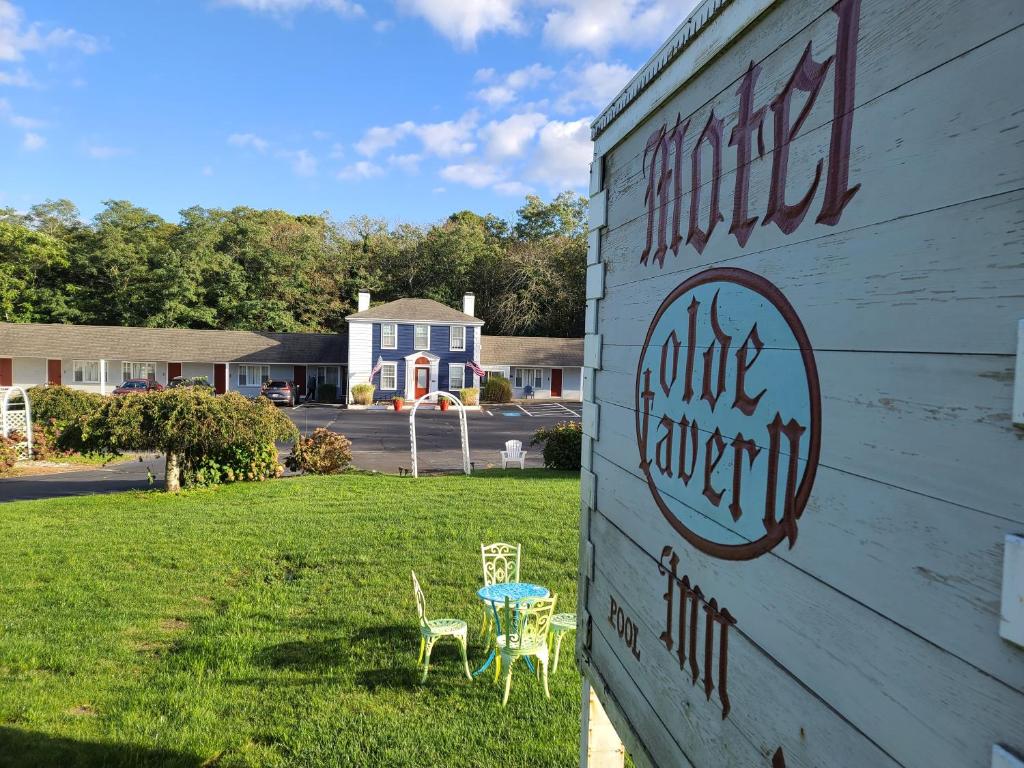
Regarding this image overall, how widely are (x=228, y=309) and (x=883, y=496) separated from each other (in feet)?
167

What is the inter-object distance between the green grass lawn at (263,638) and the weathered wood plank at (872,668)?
4.18 meters

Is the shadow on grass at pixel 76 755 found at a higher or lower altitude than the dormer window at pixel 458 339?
lower

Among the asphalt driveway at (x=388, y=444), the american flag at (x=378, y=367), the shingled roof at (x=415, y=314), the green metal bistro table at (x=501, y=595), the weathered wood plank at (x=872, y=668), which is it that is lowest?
the asphalt driveway at (x=388, y=444)

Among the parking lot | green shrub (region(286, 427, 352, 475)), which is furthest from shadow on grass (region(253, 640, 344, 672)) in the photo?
the parking lot

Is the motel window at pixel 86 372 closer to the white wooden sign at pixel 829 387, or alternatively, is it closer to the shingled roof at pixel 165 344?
the shingled roof at pixel 165 344

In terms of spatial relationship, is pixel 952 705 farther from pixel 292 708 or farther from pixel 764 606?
pixel 292 708

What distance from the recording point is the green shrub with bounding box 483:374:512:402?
1597 inches

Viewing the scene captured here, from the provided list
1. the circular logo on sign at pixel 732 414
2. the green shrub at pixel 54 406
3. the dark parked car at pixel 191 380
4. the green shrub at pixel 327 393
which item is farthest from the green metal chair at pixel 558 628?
the dark parked car at pixel 191 380

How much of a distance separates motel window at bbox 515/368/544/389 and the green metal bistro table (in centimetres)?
3600

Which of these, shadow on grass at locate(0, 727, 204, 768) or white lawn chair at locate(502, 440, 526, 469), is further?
white lawn chair at locate(502, 440, 526, 469)

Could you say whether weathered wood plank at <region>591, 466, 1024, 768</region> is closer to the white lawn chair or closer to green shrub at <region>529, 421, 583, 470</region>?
green shrub at <region>529, 421, 583, 470</region>

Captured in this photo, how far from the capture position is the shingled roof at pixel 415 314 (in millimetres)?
38625

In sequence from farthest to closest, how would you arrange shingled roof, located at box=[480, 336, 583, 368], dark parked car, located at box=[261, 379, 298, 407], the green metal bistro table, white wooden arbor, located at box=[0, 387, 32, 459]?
shingled roof, located at box=[480, 336, 583, 368]
dark parked car, located at box=[261, 379, 298, 407]
white wooden arbor, located at box=[0, 387, 32, 459]
the green metal bistro table

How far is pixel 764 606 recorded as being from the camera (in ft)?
5.88
